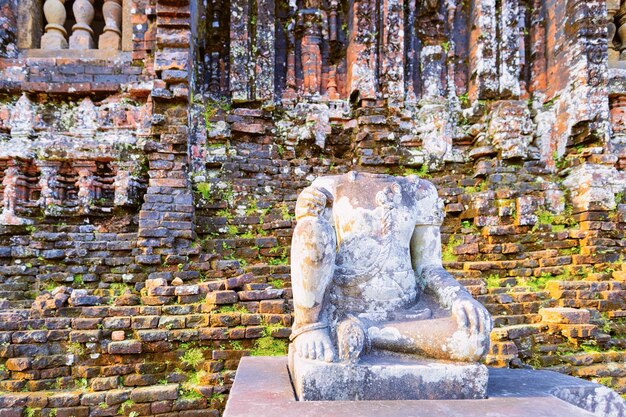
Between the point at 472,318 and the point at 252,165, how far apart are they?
4.60m

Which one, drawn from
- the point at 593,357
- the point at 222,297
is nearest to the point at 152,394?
the point at 222,297

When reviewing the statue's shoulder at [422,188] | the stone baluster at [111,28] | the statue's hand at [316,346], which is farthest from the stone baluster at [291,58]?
the statue's hand at [316,346]

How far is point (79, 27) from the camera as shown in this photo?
6.70 metres

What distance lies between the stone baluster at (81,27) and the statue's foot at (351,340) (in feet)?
21.3

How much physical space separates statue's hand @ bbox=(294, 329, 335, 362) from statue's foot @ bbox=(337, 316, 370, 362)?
56mm

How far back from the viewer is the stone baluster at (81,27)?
669 centimetres

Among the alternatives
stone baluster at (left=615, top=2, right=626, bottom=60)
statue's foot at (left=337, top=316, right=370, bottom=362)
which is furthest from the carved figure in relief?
stone baluster at (left=615, top=2, right=626, bottom=60)

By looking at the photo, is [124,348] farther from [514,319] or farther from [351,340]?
[514,319]

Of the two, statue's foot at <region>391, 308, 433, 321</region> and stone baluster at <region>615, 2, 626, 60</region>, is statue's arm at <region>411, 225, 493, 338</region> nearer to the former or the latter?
statue's foot at <region>391, 308, 433, 321</region>

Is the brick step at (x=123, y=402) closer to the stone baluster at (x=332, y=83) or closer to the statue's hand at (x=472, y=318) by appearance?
the statue's hand at (x=472, y=318)

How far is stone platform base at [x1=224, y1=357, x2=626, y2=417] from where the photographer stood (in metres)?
1.95

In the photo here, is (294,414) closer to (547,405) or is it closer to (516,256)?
(547,405)

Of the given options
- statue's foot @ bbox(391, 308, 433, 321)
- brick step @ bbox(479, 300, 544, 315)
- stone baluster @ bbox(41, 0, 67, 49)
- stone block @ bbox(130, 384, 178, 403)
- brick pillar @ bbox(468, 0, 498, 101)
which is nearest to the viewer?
statue's foot @ bbox(391, 308, 433, 321)

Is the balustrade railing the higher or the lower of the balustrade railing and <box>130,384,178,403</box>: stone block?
the higher
